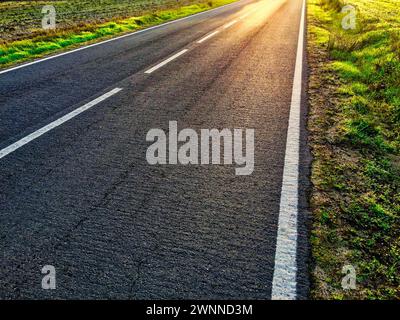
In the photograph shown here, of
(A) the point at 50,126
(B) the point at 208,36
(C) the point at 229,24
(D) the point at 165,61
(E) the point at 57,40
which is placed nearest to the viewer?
(A) the point at 50,126

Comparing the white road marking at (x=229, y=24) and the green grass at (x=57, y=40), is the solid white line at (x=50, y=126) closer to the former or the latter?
the green grass at (x=57, y=40)

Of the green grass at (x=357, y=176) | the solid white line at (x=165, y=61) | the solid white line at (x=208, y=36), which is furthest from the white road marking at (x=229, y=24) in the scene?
the green grass at (x=357, y=176)

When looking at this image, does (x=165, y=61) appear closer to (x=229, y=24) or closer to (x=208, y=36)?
(x=208, y=36)

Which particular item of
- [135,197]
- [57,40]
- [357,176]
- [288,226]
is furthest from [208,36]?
[288,226]

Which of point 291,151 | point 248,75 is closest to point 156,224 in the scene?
point 291,151

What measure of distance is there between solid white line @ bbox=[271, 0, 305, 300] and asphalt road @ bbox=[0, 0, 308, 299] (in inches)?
2.2

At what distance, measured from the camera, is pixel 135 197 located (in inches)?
130

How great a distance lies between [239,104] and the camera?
19.1ft

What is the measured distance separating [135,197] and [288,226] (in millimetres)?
1400

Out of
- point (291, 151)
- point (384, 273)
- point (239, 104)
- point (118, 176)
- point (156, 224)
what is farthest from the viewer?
point (239, 104)

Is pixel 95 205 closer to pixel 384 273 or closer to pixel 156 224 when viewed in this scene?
pixel 156 224

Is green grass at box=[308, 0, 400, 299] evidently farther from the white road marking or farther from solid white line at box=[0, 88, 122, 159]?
the white road marking

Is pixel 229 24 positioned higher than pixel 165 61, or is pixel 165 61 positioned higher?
pixel 229 24
